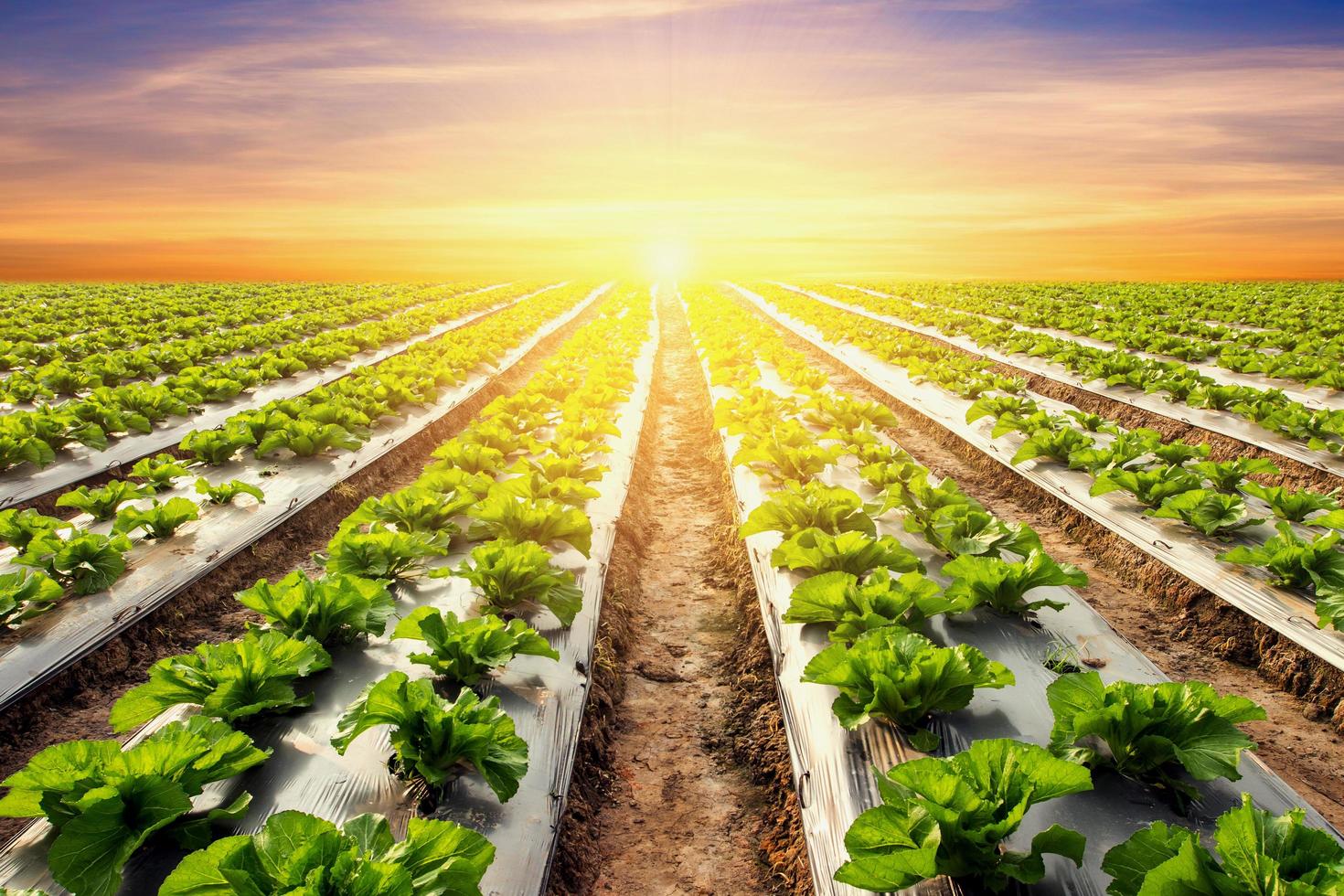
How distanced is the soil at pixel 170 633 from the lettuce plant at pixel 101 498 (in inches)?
40.3

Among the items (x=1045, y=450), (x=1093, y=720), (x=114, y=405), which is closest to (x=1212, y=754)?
(x=1093, y=720)

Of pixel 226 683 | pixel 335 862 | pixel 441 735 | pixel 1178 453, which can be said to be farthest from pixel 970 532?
pixel 226 683

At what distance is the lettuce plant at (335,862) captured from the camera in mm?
2096

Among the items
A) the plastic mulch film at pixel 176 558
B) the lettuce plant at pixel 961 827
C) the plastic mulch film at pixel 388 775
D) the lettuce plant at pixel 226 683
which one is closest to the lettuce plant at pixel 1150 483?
the lettuce plant at pixel 961 827

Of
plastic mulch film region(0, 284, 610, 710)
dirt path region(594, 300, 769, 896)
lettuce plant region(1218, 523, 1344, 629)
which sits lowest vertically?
dirt path region(594, 300, 769, 896)

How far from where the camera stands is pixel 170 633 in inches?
203

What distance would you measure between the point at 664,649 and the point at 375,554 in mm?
2068

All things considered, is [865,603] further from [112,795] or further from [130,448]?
[130,448]

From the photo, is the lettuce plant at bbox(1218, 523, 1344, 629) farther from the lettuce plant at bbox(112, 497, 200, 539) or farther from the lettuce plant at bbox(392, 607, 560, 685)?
the lettuce plant at bbox(112, 497, 200, 539)

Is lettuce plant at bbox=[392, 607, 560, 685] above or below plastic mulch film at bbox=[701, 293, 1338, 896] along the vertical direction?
above

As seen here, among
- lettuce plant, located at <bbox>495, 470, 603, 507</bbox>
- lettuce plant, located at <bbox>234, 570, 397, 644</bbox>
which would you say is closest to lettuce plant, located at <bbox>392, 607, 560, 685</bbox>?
lettuce plant, located at <bbox>234, 570, 397, 644</bbox>

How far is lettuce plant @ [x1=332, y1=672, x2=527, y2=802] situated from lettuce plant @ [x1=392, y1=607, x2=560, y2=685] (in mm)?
432

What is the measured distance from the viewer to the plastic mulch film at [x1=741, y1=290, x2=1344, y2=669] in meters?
4.45

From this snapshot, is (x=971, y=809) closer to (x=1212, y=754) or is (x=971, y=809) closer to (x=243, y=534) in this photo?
(x=1212, y=754)
